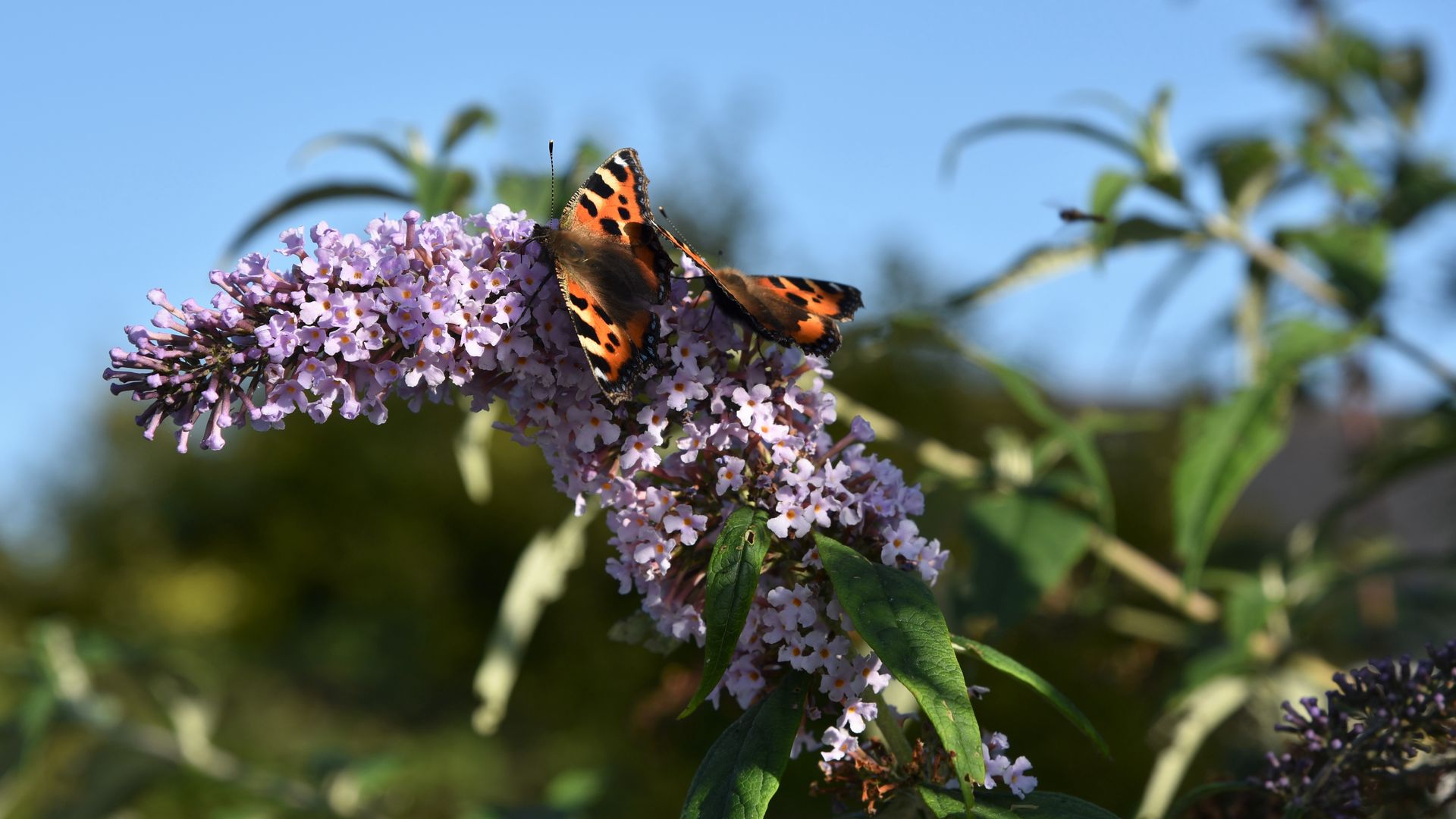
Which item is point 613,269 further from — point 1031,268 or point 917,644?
point 1031,268

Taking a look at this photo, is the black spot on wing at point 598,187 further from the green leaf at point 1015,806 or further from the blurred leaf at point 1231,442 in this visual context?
the blurred leaf at point 1231,442

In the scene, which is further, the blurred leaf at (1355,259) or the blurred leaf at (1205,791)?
the blurred leaf at (1355,259)

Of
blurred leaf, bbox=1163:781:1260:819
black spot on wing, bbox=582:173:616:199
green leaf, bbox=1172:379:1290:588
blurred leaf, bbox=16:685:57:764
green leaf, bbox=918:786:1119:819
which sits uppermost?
black spot on wing, bbox=582:173:616:199

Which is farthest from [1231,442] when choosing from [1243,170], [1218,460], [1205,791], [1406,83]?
[1406,83]

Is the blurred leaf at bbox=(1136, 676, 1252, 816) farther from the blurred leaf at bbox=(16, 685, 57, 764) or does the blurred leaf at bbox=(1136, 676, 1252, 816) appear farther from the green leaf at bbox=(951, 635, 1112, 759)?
the blurred leaf at bbox=(16, 685, 57, 764)

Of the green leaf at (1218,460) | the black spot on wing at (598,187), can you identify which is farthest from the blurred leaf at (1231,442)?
the black spot on wing at (598,187)

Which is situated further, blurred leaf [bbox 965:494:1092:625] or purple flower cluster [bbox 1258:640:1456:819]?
blurred leaf [bbox 965:494:1092:625]

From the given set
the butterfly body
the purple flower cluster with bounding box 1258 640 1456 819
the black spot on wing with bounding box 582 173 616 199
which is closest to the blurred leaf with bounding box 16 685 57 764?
the black spot on wing with bounding box 582 173 616 199

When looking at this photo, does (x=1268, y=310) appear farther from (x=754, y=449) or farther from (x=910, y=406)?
(x=910, y=406)
